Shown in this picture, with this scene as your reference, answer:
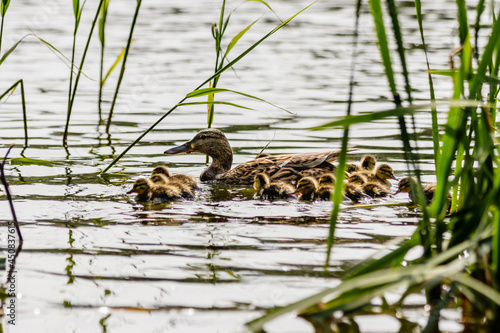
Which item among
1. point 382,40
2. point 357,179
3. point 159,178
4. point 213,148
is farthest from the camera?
point 213,148

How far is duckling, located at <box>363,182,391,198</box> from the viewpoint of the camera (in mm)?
4961

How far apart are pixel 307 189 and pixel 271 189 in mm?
214

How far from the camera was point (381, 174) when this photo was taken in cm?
530

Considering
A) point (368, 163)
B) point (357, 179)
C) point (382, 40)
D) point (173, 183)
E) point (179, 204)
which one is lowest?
point (179, 204)

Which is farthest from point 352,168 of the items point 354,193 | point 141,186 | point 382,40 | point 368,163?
point 382,40

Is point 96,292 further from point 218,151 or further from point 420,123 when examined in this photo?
point 420,123

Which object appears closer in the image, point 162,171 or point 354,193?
point 354,193

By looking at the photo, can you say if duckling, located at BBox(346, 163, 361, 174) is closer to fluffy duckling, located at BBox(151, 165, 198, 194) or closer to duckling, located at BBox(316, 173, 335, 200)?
duckling, located at BBox(316, 173, 335, 200)

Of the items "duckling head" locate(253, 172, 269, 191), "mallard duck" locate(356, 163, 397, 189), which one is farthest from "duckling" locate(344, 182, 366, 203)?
"duckling head" locate(253, 172, 269, 191)

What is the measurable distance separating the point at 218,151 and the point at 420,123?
7.40 feet

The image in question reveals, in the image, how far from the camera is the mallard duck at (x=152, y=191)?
4.77 metres

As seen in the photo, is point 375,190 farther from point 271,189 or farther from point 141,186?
point 141,186

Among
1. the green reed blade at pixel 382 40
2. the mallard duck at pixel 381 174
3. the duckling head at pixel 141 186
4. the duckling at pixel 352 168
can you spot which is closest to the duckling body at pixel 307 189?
the mallard duck at pixel 381 174

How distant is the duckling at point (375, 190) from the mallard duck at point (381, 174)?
23 centimetres
